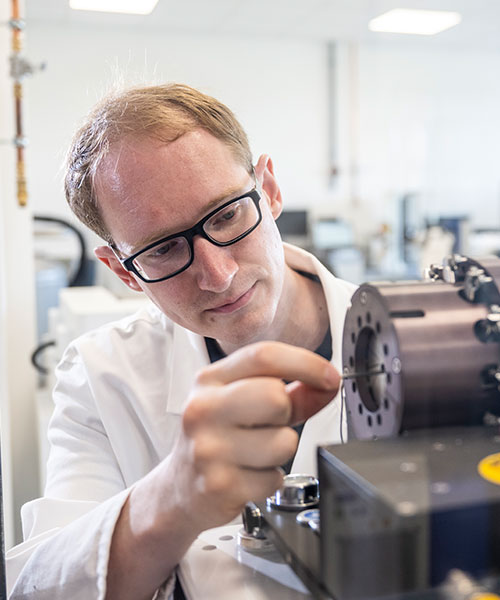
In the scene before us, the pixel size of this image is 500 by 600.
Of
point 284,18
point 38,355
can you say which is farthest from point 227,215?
point 284,18

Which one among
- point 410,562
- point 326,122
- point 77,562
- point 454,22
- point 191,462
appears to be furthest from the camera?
point 326,122

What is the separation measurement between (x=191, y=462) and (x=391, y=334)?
149 millimetres

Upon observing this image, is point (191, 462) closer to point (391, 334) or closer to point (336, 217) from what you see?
point (391, 334)

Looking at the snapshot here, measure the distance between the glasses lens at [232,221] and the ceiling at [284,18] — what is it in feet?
0.90

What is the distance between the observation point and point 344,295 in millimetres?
765

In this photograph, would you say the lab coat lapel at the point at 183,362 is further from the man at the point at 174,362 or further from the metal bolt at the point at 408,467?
the metal bolt at the point at 408,467

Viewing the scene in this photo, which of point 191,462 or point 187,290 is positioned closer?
point 191,462

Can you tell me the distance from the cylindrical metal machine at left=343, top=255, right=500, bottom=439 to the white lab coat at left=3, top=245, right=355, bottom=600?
167mm

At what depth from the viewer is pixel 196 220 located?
609 mm

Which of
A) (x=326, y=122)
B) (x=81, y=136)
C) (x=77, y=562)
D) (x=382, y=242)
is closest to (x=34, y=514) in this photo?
(x=77, y=562)

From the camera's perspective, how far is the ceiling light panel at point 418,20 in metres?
0.94

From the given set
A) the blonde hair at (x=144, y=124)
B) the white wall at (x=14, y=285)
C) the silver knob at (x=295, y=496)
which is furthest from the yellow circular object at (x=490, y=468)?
the white wall at (x=14, y=285)

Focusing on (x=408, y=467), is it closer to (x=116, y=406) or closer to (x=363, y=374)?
(x=363, y=374)

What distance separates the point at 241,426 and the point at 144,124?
0.36 meters
